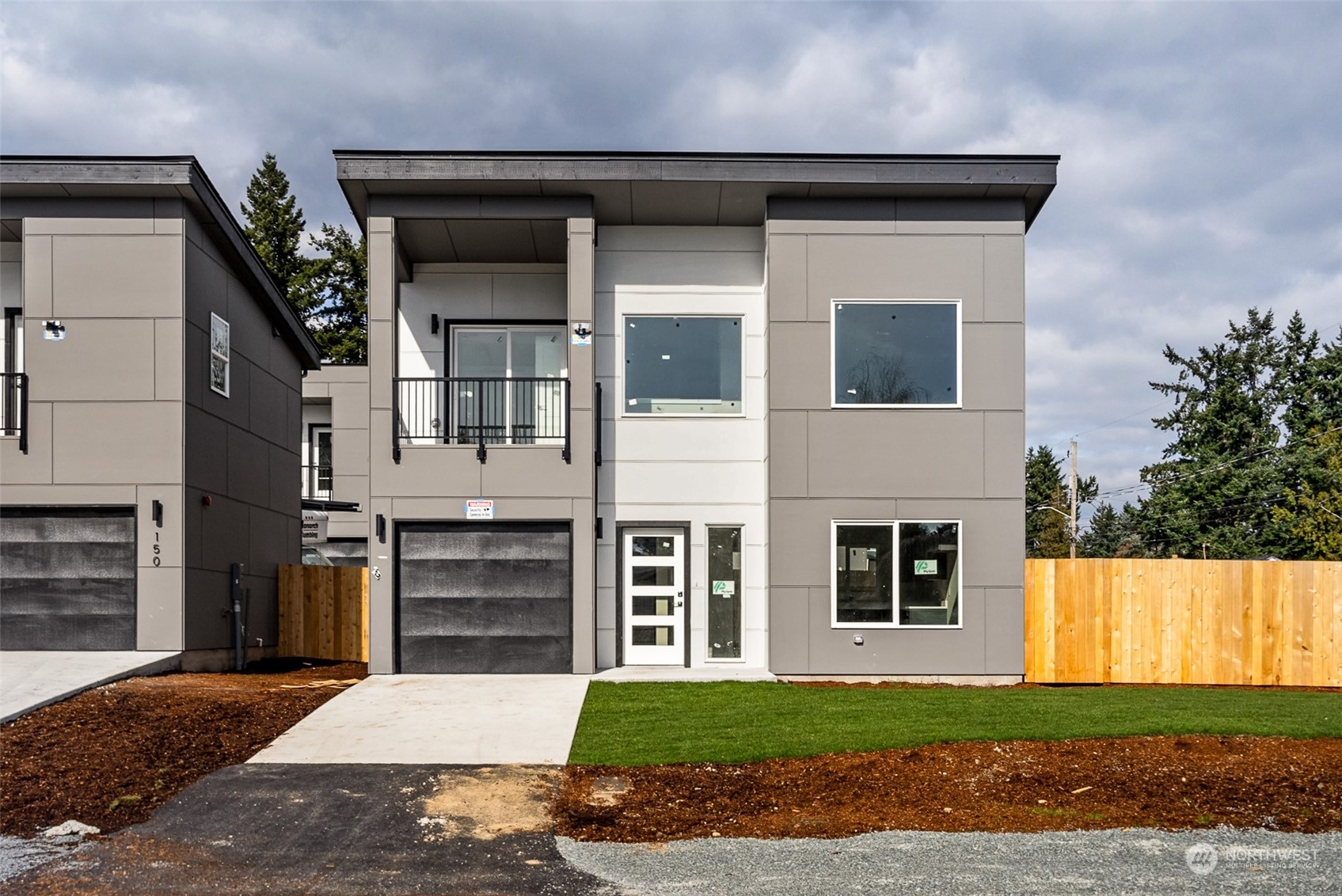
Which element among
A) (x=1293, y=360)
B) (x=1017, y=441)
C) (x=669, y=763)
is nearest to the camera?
(x=669, y=763)

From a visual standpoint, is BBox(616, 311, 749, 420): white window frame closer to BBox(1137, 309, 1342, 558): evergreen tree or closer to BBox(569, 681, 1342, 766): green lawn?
Result: BBox(569, 681, 1342, 766): green lawn

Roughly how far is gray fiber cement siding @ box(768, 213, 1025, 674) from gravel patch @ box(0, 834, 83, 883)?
27.8 feet

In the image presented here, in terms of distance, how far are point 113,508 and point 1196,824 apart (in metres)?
12.2

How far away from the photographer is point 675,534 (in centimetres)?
1431

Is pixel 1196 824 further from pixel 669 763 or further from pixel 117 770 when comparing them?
pixel 117 770

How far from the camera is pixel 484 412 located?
1462cm

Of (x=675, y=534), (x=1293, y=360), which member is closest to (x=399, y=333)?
(x=675, y=534)

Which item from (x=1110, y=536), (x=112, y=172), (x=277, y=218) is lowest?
(x=1110, y=536)

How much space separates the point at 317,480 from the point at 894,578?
1863 cm

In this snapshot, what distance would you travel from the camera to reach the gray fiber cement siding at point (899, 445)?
13.5 metres

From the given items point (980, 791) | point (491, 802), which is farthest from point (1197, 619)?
point (491, 802)

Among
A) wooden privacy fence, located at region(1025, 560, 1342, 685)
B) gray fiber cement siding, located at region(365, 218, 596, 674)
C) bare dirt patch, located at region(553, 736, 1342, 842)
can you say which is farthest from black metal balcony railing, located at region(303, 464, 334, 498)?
bare dirt patch, located at region(553, 736, 1342, 842)

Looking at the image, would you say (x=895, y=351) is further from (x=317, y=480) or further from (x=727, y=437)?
(x=317, y=480)

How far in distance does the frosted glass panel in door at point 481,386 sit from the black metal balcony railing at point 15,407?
5220 mm
